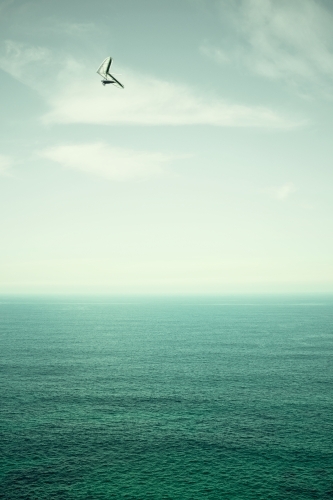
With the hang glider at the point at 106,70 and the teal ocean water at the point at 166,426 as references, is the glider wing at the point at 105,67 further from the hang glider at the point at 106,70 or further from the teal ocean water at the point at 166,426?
the teal ocean water at the point at 166,426

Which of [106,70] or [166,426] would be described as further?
[166,426]

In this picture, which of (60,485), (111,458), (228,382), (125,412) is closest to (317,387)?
(228,382)

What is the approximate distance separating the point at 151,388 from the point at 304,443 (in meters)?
43.9

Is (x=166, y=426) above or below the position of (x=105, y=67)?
below

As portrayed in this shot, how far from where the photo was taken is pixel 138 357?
141 metres

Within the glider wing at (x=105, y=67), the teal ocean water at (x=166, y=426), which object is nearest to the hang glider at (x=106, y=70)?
the glider wing at (x=105, y=67)

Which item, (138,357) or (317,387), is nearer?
(317,387)

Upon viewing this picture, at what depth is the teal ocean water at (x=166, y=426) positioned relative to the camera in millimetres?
57688

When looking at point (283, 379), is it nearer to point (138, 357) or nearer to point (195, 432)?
point (195, 432)

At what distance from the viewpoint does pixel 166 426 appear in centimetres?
7706

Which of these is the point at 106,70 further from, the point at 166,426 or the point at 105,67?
the point at 166,426

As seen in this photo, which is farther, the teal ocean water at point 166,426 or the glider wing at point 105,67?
the teal ocean water at point 166,426

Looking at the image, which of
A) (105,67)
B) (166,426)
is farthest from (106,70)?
(166,426)

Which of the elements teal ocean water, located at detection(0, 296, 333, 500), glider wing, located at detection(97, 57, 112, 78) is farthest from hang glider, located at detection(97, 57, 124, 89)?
teal ocean water, located at detection(0, 296, 333, 500)
